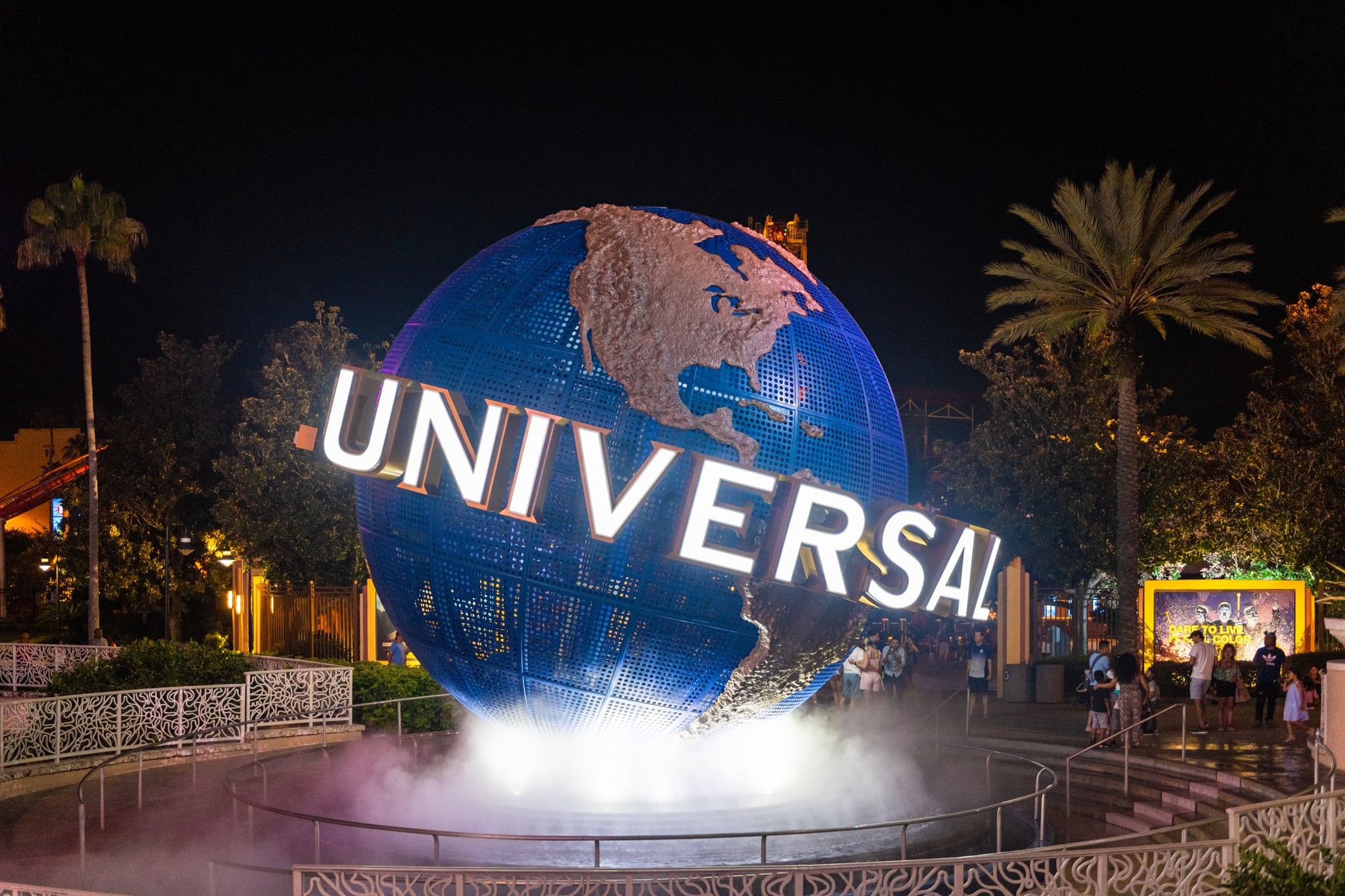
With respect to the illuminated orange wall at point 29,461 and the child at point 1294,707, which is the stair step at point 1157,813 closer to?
the child at point 1294,707

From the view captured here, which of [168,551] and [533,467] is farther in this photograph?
[168,551]

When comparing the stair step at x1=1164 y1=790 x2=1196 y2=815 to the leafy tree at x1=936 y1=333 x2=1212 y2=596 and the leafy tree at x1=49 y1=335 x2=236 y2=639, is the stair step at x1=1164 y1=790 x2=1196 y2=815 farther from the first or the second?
the leafy tree at x1=49 y1=335 x2=236 y2=639

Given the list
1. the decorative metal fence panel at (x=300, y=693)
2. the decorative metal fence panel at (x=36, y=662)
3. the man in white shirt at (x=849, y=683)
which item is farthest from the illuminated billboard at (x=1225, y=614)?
the decorative metal fence panel at (x=36, y=662)

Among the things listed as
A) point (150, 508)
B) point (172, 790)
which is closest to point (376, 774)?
point (172, 790)

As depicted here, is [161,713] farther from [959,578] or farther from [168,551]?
[168,551]

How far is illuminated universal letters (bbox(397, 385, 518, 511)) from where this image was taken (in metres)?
11.0

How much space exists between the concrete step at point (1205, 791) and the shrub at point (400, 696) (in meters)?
11.0

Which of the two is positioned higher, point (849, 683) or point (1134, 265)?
point (1134, 265)

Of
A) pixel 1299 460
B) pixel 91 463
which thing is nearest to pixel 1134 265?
pixel 1299 460

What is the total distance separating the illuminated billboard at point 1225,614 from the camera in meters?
27.1

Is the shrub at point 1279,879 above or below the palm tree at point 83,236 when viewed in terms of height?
below

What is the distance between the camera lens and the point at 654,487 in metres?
10.8

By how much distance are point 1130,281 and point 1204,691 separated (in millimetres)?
7553

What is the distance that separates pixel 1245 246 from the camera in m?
22.5
